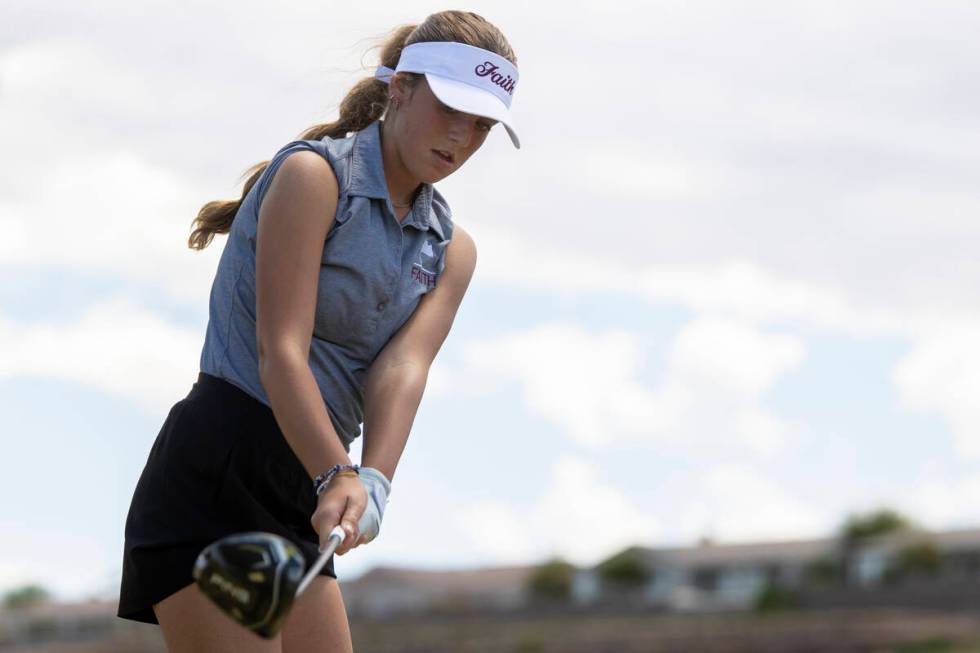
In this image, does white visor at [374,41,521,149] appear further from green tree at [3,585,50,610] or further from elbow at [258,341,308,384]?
Answer: green tree at [3,585,50,610]

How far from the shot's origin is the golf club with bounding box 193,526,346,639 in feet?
10.6

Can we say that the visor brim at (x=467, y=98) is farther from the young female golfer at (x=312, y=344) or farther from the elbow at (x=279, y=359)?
the elbow at (x=279, y=359)

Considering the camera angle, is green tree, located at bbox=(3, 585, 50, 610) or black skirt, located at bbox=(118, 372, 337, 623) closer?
black skirt, located at bbox=(118, 372, 337, 623)

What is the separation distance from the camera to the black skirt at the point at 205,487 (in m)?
3.94

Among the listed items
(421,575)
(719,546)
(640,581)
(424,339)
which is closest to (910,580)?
(640,581)

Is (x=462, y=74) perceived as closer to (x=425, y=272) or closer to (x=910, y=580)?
Answer: (x=425, y=272)

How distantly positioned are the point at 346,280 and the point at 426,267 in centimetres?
29

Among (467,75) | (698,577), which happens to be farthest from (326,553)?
(698,577)

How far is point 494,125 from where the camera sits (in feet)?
13.2

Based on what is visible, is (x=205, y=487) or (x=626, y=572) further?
(x=626, y=572)

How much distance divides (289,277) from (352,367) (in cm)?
39

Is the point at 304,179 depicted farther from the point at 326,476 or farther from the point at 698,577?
the point at 698,577

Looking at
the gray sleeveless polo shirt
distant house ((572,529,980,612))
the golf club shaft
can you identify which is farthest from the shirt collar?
distant house ((572,529,980,612))

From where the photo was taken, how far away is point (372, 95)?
13.9ft
